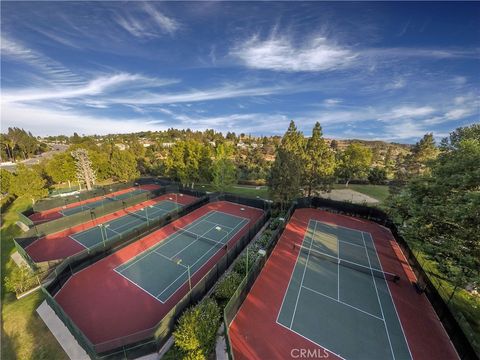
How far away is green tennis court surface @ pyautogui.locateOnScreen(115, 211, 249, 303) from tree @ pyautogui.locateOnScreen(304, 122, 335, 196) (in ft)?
39.7

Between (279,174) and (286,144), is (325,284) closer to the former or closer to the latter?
(279,174)

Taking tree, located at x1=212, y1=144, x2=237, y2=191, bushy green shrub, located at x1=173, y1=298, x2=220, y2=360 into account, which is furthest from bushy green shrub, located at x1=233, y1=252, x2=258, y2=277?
tree, located at x1=212, y1=144, x2=237, y2=191

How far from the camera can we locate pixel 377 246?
18.8m

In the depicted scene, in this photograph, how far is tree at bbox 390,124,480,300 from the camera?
31.1 feet

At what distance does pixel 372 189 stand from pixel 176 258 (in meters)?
40.4

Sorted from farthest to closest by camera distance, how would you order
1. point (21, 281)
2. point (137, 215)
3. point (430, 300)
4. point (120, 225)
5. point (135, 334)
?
1. point (137, 215)
2. point (120, 225)
3. point (21, 281)
4. point (430, 300)
5. point (135, 334)

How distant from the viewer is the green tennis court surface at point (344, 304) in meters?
9.88

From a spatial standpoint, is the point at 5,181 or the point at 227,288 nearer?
the point at 227,288

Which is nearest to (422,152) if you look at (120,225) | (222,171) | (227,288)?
(222,171)

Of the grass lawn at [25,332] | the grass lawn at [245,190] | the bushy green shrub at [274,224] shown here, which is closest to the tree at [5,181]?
the grass lawn at [25,332]

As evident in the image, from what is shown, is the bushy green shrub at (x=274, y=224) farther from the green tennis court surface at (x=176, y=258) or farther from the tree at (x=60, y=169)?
the tree at (x=60, y=169)

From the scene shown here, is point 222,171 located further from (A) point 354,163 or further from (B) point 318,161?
(A) point 354,163

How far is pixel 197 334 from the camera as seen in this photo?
29.0 ft

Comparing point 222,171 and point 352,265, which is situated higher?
point 222,171
